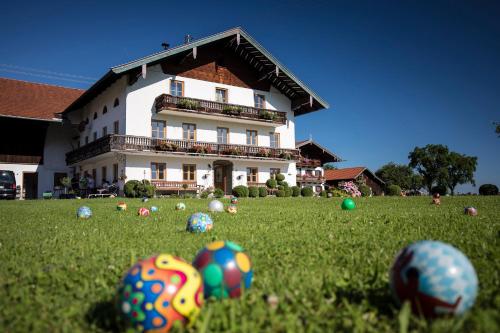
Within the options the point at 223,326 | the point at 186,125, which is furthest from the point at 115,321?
the point at 186,125

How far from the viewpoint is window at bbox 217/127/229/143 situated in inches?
1278

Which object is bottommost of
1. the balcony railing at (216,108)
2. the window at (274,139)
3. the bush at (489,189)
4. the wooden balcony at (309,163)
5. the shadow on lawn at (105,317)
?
the shadow on lawn at (105,317)

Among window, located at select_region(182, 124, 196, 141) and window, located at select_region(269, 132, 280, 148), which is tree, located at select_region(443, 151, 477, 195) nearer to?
window, located at select_region(269, 132, 280, 148)

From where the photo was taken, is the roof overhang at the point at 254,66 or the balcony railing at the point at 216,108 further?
the balcony railing at the point at 216,108

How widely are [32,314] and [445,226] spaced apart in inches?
253

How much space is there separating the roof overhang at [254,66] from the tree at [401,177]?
2570 inches

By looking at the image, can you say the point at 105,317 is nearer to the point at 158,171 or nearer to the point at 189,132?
the point at 158,171

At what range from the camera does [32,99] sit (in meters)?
33.4

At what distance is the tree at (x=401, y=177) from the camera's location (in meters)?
95.8

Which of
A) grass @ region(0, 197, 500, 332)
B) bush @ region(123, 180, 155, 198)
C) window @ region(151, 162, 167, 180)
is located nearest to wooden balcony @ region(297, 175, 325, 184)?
window @ region(151, 162, 167, 180)

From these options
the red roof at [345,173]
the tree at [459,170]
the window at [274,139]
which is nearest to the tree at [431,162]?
the tree at [459,170]

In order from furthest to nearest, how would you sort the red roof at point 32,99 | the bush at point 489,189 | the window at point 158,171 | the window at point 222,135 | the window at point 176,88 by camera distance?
the bush at point 489,189
the window at point 222,135
the red roof at point 32,99
the window at point 176,88
the window at point 158,171

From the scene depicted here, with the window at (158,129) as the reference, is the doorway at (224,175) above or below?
below

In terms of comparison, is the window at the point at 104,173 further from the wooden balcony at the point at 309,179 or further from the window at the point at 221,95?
the wooden balcony at the point at 309,179
